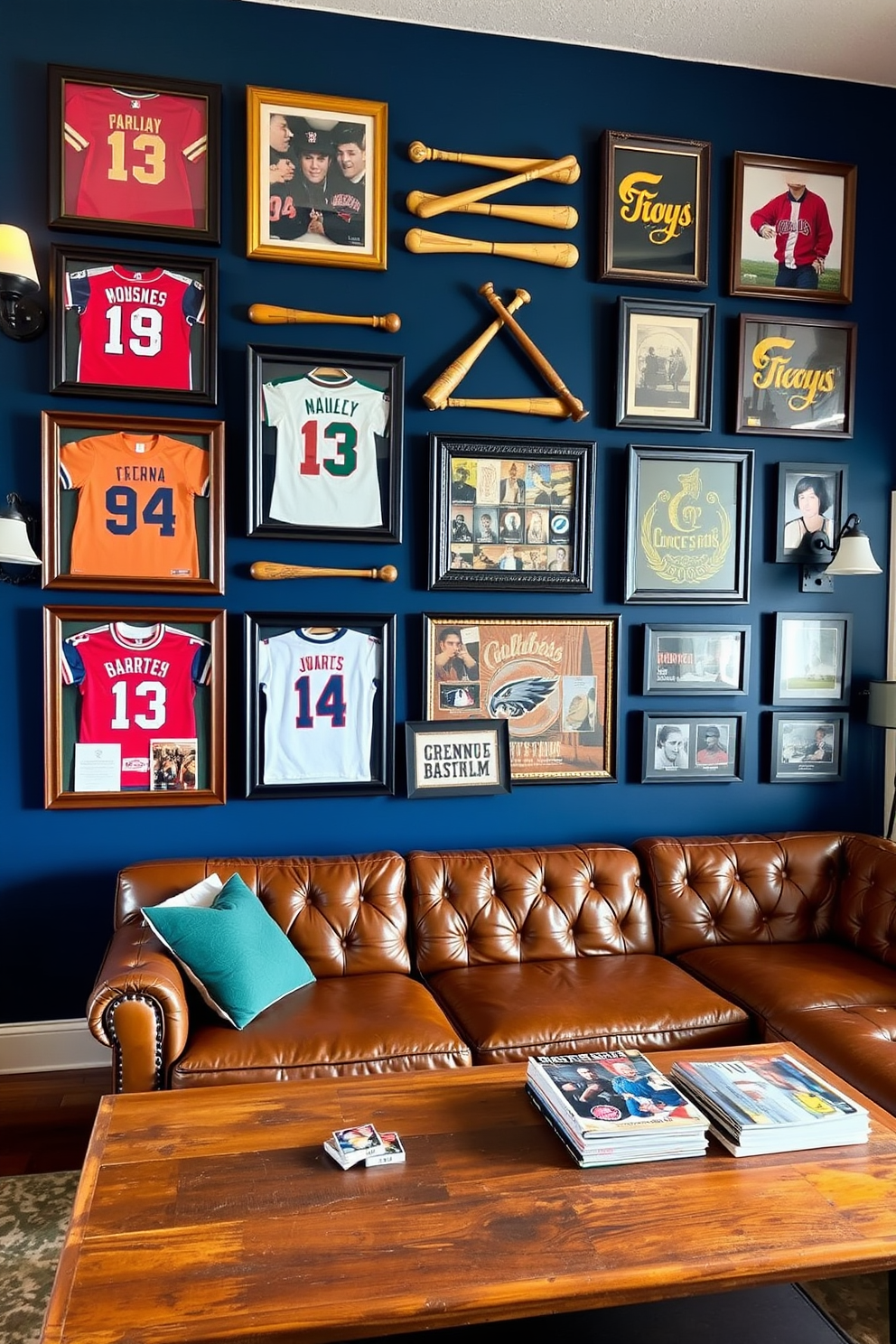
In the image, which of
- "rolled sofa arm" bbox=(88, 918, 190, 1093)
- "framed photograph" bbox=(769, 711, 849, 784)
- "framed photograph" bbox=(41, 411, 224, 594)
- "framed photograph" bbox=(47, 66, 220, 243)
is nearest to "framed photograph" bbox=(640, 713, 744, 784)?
"framed photograph" bbox=(769, 711, 849, 784)

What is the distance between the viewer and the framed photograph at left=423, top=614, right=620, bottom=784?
3373 millimetres

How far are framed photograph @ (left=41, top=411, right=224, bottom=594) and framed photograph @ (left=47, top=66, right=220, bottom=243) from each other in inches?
24.5

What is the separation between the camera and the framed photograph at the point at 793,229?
3514 mm

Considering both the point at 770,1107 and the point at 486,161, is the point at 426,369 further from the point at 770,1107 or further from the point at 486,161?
the point at 770,1107

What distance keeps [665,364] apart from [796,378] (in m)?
0.54

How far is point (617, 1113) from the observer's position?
71.7 inches

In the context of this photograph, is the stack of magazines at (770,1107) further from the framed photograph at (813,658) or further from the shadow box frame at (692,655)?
the framed photograph at (813,658)

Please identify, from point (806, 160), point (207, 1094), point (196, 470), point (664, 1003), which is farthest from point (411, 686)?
point (806, 160)

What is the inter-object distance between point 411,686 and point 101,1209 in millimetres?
2017

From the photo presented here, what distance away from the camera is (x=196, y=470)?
3131mm

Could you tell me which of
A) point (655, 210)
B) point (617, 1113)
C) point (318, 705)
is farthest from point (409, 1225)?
point (655, 210)

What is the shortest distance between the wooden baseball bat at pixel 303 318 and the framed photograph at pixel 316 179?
17 centimetres

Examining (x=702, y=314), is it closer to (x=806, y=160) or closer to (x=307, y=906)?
(x=806, y=160)

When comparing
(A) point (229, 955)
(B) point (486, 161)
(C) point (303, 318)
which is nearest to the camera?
(A) point (229, 955)
